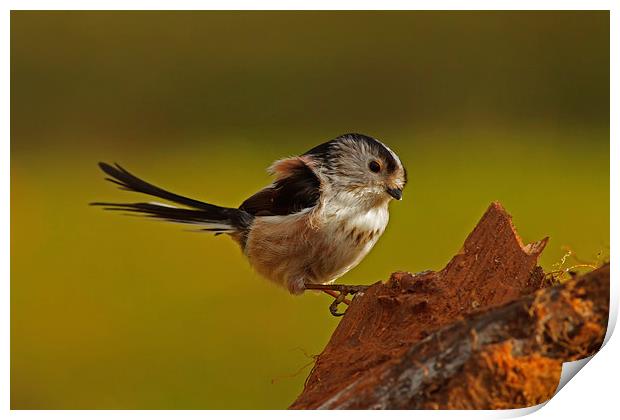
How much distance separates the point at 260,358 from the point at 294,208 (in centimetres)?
Answer: 32

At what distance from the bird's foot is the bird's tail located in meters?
0.21

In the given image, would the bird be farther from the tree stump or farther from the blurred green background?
the tree stump

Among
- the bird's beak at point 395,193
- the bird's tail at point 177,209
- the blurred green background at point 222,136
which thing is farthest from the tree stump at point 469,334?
the bird's tail at point 177,209

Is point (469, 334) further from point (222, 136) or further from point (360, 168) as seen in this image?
point (222, 136)

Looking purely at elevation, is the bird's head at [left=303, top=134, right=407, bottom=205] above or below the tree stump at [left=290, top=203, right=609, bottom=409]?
above

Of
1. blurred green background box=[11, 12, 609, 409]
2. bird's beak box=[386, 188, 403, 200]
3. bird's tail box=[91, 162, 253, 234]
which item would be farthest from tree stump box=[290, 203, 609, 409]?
bird's tail box=[91, 162, 253, 234]

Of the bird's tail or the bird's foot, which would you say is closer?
the bird's tail

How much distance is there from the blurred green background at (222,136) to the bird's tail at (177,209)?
2 cm

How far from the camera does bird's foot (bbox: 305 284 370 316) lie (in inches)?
74.6

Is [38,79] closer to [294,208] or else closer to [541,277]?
[294,208]

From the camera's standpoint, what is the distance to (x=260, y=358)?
1.87 m

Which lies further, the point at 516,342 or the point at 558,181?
the point at 558,181

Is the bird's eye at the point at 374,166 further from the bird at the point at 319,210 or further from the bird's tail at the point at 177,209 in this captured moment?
the bird's tail at the point at 177,209
